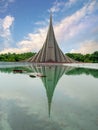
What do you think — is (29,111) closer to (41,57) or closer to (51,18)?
(41,57)

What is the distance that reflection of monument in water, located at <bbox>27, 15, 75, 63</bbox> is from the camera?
36.9 meters

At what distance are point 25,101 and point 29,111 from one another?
124cm

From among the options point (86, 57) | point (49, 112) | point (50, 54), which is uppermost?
point (50, 54)

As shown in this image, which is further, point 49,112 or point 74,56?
point 74,56

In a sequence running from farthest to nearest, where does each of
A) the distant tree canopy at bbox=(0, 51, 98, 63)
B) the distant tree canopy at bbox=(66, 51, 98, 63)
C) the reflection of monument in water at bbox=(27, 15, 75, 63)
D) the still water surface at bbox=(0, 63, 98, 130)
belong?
the distant tree canopy at bbox=(66, 51, 98, 63) → the distant tree canopy at bbox=(0, 51, 98, 63) → the reflection of monument in water at bbox=(27, 15, 75, 63) → the still water surface at bbox=(0, 63, 98, 130)

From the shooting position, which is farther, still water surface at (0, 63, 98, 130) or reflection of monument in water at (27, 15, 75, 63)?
reflection of monument in water at (27, 15, 75, 63)

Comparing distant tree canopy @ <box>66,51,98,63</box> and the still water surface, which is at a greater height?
the still water surface

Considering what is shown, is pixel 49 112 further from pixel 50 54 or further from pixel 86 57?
pixel 86 57

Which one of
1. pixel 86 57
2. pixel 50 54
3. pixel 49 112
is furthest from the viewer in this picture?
pixel 86 57

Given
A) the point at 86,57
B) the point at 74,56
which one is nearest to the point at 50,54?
the point at 74,56

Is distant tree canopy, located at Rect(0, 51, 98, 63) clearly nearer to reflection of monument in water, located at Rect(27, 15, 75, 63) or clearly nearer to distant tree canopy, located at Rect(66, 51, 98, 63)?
distant tree canopy, located at Rect(66, 51, 98, 63)

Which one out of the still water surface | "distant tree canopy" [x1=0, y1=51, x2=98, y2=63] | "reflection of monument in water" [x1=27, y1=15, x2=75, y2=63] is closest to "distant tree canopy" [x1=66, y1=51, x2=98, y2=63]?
"distant tree canopy" [x1=0, y1=51, x2=98, y2=63]

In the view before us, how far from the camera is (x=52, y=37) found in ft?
127

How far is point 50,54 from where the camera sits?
37.6 metres
